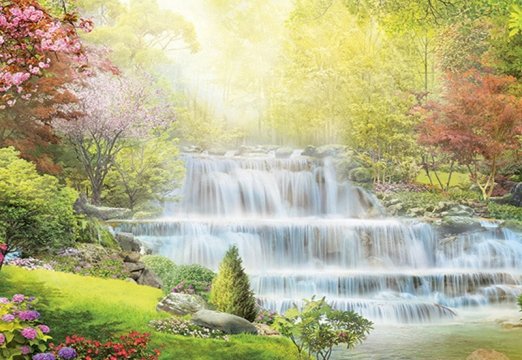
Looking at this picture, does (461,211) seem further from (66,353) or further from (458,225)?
(66,353)

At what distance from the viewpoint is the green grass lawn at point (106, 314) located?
727cm

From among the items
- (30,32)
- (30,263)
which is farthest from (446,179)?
(30,32)

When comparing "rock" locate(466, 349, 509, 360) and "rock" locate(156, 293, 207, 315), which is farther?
"rock" locate(156, 293, 207, 315)

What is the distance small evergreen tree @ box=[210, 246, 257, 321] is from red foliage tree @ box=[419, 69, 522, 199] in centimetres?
995

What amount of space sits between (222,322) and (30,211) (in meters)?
3.15

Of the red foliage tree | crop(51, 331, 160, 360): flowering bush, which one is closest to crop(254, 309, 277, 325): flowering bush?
crop(51, 331, 160, 360): flowering bush

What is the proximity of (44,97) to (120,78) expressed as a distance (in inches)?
117

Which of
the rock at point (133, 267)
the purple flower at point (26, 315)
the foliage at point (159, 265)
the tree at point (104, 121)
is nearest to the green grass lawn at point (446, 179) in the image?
the tree at point (104, 121)

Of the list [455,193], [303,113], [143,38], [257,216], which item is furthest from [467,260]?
[143,38]

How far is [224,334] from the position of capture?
7.77 m

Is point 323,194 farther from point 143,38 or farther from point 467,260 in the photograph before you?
point 143,38

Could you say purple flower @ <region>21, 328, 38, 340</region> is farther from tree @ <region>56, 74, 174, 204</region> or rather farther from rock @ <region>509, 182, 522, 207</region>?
rock @ <region>509, 182, 522, 207</region>

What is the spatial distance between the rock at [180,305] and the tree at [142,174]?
7.01 m

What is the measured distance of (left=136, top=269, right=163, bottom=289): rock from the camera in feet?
35.1
